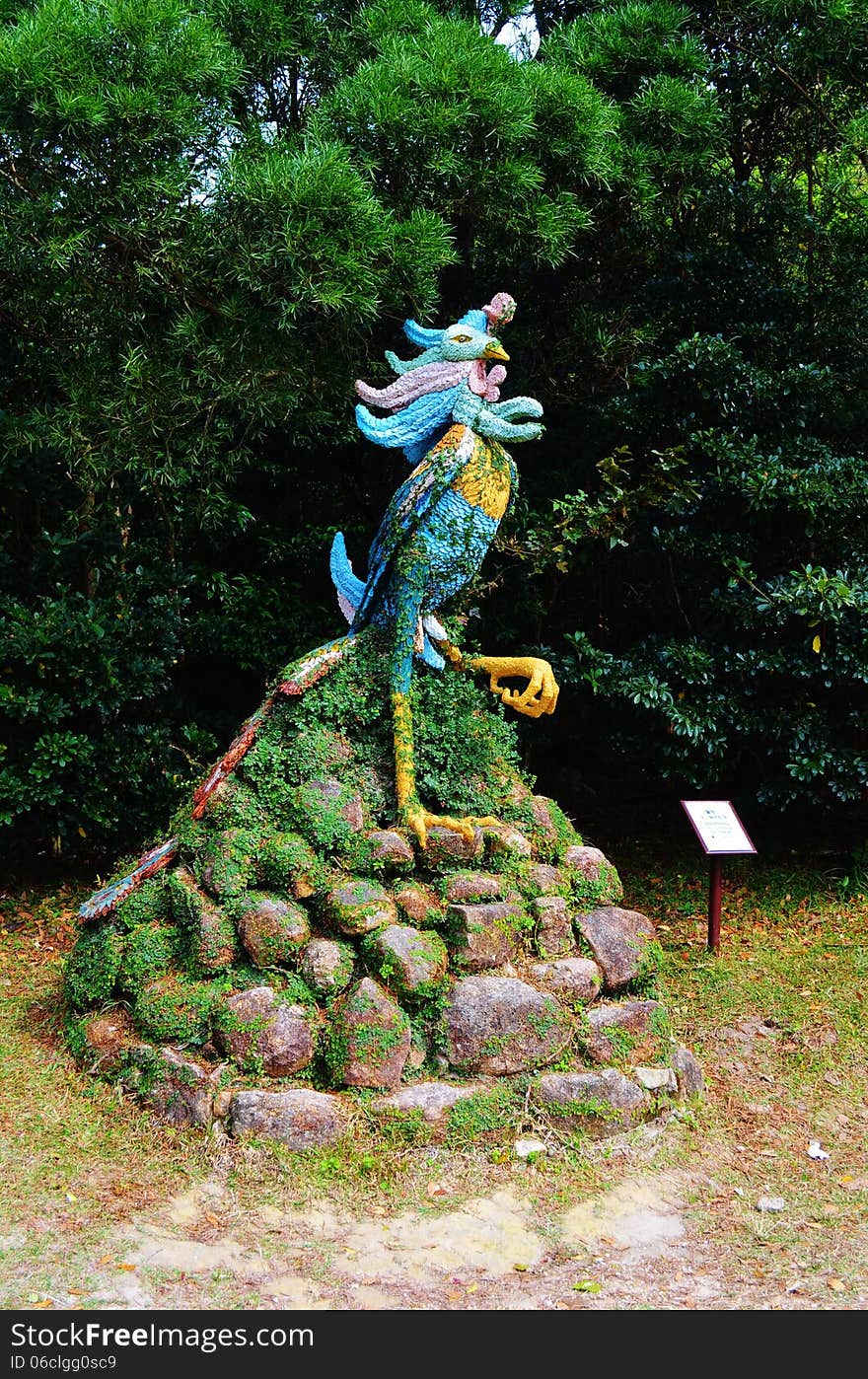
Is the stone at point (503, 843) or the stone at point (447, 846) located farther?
the stone at point (503, 843)

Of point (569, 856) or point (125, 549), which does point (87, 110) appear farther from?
point (569, 856)

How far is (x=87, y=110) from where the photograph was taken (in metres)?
4.49

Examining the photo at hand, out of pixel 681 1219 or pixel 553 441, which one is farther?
pixel 553 441

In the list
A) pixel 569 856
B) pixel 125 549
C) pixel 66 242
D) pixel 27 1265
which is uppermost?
pixel 66 242

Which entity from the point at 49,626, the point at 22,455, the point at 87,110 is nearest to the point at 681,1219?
the point at 49,626

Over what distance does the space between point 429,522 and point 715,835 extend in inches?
77.1

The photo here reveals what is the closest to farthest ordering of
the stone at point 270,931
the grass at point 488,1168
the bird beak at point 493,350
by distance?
the grass at point 488,1168, the stone at point 270,931, the bird beak at point 493,350

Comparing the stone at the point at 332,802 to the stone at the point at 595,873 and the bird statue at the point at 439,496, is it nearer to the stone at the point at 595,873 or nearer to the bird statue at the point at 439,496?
the bird statue at the point at 439,496

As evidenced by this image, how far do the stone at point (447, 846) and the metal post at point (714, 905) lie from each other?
4.97 ft

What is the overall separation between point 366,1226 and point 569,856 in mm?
1753

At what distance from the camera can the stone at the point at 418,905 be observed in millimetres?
4266

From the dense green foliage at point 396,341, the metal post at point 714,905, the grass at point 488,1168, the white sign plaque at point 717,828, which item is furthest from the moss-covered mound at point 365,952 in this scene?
the dense green foliage at point 396,341

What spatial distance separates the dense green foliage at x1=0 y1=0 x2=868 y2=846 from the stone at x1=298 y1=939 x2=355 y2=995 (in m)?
2.34

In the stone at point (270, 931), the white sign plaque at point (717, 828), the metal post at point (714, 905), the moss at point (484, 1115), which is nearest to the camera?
the moss at point (484, 1115)
